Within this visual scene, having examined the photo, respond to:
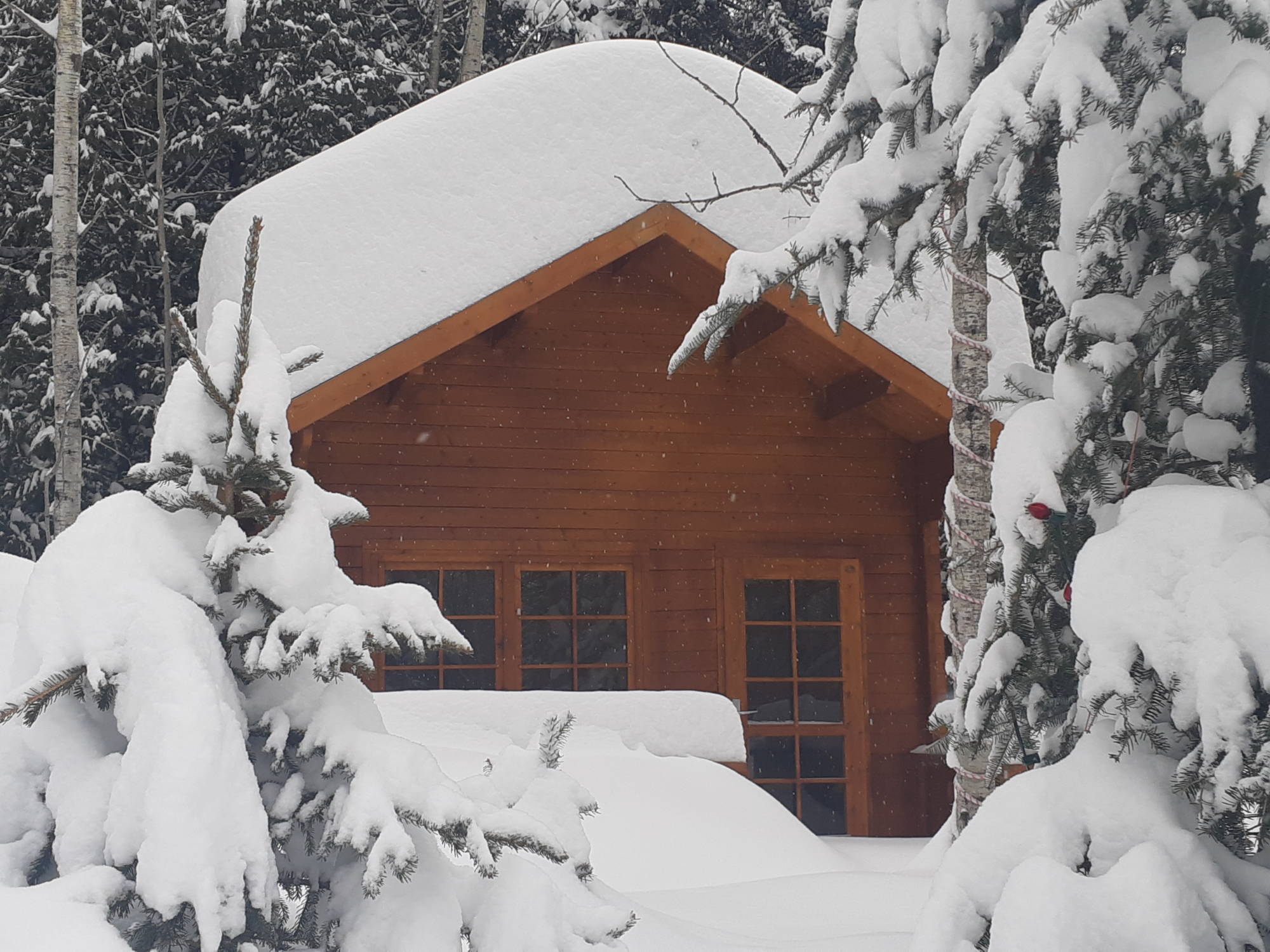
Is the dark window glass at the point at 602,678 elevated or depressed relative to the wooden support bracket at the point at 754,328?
depressed

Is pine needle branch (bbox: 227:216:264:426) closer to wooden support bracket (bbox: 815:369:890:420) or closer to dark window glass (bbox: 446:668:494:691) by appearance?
wooden support bracket (bbox: 815:369:890:420)

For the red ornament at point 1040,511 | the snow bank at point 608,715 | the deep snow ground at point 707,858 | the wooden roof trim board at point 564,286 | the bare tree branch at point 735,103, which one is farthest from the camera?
the wooden roof trim board at point 564,286

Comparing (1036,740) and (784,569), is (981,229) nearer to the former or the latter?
(1036,740)

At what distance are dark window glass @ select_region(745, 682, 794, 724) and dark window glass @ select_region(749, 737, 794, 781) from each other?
213 millimetres

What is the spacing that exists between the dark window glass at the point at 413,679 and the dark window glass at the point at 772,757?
2.39 m

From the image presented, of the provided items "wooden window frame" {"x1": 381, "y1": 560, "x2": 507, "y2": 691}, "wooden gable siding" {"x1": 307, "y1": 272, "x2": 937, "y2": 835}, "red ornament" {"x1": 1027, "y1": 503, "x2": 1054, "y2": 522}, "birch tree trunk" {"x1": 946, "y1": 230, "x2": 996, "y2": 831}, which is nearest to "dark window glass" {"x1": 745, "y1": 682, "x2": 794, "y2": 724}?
"wooden gable siding" {"x1": 307, "y1": 272, "x2": 937, "y2": 835}

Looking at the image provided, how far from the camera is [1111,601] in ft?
7.20

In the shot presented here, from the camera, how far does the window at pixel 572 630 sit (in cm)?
861

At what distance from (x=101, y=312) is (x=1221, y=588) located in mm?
15441

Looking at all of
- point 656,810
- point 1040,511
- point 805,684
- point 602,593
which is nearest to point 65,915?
point 1040,511

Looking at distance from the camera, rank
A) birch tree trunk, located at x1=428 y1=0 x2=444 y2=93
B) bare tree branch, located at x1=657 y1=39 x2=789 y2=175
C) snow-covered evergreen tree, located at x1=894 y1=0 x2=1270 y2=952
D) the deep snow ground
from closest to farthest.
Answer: snow-covered evergreen tree, located at x1=894 y1=0 x2=1270 y2=952 < the deep snow ground < bare tree branch, located at x1=657 y1=39 x2=789 y2=175 < birch tree trunk, located at x1=428 y1=0 x2=444 y2=93

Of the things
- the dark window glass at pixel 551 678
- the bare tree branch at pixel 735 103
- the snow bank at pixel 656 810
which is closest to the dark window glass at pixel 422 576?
the dark window glass at pixel 551 678

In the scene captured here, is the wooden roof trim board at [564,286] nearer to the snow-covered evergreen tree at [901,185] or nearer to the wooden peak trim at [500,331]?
the wooden peak trim at [500,331]

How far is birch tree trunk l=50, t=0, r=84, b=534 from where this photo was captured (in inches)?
432
